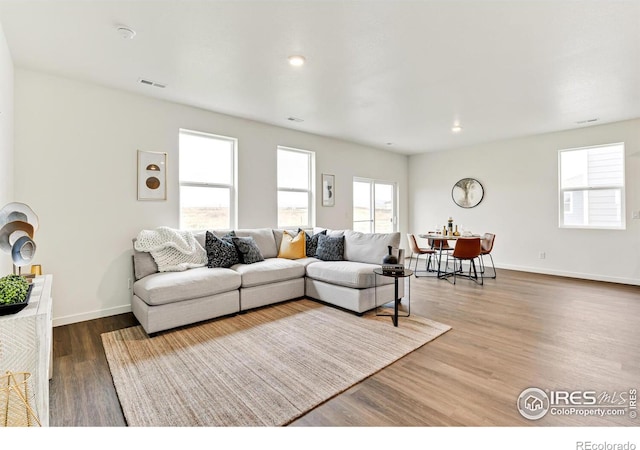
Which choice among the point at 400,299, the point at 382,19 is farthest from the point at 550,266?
the point at 382,19

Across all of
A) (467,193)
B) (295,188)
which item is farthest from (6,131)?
(467,193)

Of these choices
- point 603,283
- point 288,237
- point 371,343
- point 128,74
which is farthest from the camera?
point 603,283

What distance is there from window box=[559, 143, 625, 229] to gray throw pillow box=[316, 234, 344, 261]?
14.2 feet

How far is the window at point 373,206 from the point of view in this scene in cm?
671

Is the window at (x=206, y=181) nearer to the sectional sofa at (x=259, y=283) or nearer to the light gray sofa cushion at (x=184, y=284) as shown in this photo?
the sectional sofa at (x=259, y=283)

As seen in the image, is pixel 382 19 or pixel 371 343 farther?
pixel 371 343

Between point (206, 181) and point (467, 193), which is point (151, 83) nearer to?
point (206, 181)

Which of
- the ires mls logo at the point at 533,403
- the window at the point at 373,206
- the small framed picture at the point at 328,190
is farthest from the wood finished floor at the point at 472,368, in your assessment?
the window at the point at 373,206

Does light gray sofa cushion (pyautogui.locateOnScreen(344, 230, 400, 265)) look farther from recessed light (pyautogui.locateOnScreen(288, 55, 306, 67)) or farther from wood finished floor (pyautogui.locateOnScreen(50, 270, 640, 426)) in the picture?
recessed light (pyautogui.locateOnScreen(288, 55, 306, 67))

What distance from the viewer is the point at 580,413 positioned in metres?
1.83

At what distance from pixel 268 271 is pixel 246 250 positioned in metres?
0.44

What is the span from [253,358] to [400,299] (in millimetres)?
2114

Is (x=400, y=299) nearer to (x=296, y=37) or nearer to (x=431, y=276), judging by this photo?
(x=431, y=276)
